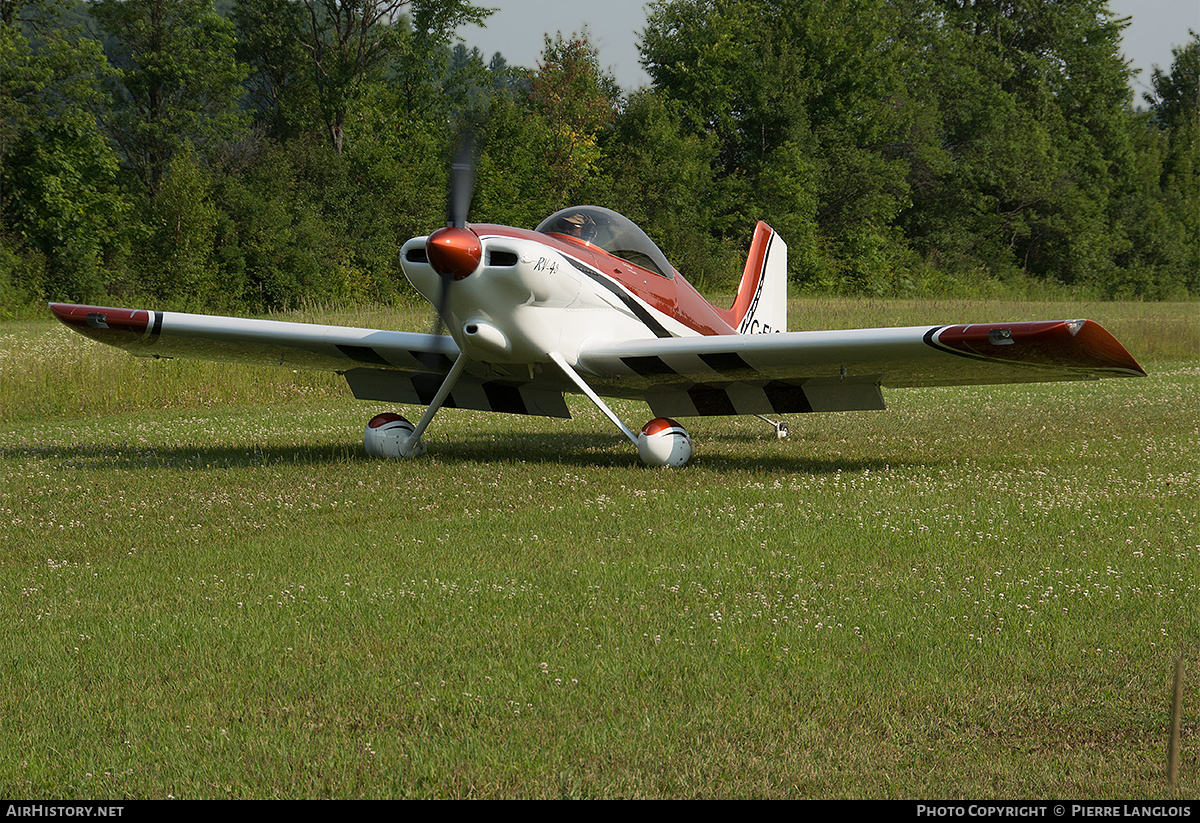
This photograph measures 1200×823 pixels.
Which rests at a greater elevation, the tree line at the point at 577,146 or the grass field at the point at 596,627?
the tree line at the point at 577,146

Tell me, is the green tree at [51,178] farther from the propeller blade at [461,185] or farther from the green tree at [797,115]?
the propeller blade at [461,185]

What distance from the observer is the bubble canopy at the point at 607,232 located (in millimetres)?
10219

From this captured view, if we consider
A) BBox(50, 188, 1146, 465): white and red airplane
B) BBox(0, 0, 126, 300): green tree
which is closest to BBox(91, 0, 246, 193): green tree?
BBox(0, 0, 126, 300): green tree

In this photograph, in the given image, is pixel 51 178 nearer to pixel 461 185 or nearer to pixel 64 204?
pixel 64 204

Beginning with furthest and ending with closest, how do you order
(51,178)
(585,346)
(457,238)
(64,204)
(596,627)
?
(64,204) → (51,178) → (585,346) → (457,238) → (596,627)

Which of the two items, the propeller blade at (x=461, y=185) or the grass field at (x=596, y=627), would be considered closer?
the grass field at (x=596, y=627)

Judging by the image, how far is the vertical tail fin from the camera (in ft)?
45.6

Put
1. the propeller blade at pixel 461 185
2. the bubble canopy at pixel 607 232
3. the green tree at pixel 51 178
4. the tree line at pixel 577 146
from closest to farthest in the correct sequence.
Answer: the propeller blade at pixel 461 185 < the bubble canopy at pixel 607 232 < the green tree at pixel 51 178 < the tree line at pixel 577 146

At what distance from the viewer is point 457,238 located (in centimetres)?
862

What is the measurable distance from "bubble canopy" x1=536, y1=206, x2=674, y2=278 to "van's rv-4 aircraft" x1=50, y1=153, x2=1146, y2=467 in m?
0.02

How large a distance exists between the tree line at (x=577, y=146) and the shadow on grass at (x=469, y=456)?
2478cm

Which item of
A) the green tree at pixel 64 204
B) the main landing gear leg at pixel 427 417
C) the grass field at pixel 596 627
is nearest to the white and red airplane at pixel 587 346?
the main landing gear leg at pixel 427 417

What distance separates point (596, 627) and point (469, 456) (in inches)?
240

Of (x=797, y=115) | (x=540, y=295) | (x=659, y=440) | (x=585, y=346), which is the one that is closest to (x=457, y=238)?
(x=540, y=295)
